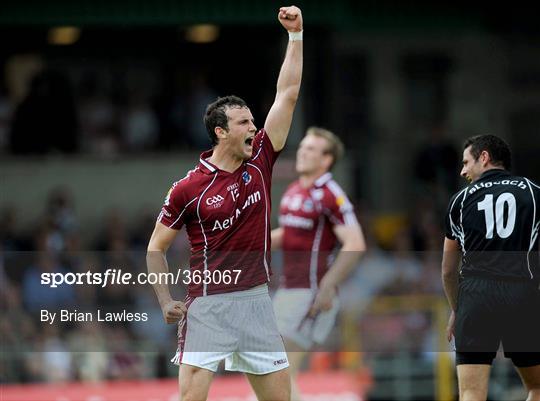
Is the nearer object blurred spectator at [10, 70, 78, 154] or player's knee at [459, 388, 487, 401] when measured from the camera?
player's knee at [459, 388, 487, 401]

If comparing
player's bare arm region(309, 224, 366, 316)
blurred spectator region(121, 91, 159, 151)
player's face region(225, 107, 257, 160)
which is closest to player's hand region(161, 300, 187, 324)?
player's face region(225, 107, 257, 160)

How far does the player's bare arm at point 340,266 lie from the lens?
429 inches

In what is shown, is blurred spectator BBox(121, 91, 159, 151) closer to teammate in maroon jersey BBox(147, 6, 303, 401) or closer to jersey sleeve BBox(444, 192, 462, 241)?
teammate in maroon jersey BBox(147, 6, 303, 401)

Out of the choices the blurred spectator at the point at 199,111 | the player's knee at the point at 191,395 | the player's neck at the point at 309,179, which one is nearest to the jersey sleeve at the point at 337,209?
the player's neck at the point at 309,179

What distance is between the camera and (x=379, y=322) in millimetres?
15234

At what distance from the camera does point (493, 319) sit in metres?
8.88

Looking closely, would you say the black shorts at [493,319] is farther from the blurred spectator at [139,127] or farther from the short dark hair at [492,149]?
the blurred spectator at [139,127]

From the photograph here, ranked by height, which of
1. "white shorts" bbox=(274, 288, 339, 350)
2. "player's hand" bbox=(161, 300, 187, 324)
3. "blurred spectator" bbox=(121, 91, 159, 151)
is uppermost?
"blurred spectator" bbox=(121, 91, 159, 151)

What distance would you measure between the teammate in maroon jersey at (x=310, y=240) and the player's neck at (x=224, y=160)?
2.50 m

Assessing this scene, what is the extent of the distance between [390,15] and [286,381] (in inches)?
401

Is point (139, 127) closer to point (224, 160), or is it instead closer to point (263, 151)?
point (263, 151)

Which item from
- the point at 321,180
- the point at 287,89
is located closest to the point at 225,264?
the point at 287,89

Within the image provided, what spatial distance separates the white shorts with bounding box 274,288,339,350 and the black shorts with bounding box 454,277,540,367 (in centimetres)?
243

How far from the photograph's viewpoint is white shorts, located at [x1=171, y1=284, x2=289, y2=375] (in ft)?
28.2
